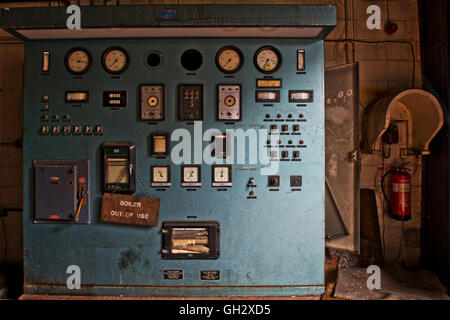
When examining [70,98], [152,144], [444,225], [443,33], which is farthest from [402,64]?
[70,98]

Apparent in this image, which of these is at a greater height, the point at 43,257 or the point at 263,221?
the point at 263,221

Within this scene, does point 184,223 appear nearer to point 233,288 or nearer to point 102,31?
point 233,288

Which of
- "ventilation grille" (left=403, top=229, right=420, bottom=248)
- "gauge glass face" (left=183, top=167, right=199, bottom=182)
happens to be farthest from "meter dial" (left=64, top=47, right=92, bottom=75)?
"ventilation grille" (left=403, top=229, right=420, bottom=248)

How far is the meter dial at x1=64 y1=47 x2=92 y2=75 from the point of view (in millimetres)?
2426

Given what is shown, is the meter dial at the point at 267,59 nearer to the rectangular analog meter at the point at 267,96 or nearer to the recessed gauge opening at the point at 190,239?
the rectangular analog meter at the point at 267,96

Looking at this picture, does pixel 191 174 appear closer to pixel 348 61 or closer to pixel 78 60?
pixel 78 60

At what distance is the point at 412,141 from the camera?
3.14 metres

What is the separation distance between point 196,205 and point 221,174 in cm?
40

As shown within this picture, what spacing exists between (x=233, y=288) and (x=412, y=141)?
2938mm

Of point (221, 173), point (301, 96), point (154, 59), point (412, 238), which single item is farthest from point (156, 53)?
point (412, 238)

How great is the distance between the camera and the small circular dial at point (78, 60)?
2.43m

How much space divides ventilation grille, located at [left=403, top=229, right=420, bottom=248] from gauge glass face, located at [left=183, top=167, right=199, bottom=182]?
9.76 ft

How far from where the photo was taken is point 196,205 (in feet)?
7.86

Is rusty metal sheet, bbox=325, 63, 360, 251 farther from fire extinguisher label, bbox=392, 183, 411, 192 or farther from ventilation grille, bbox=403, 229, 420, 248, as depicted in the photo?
ventilation grille, bbox=403, 229, 420, 248
